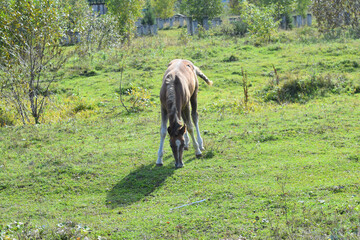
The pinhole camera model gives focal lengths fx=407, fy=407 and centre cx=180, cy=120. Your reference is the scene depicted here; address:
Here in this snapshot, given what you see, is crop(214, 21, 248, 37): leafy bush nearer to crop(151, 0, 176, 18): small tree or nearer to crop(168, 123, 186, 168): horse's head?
crop(168, 123, 186, 168): horse's head

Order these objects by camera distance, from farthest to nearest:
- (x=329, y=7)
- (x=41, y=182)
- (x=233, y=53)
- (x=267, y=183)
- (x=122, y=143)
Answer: (x=329, y=7), (x=233, y=53), (x=122, y=143), (x=41, y=182), (x=267, y=183)

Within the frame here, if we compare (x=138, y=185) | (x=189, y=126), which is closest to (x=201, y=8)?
(x=189, y=126)

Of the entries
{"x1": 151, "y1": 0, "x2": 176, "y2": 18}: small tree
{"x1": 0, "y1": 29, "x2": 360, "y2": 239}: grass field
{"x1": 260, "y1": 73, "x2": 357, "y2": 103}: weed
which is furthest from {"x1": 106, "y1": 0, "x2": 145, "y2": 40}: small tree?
{"x1": 151, "y1": 0, "x2": 176, "y2": 18}: small tree

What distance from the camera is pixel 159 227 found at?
261 inches

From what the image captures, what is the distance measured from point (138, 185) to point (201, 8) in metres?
30.3

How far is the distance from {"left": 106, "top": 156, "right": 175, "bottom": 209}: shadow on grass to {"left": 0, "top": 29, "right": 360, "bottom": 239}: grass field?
23mm

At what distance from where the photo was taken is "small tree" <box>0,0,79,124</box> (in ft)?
45.4

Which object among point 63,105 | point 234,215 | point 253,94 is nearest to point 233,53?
point 253,94

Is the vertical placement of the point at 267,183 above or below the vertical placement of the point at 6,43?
below

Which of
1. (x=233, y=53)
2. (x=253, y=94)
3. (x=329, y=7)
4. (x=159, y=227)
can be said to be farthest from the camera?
(x=329, y=7)

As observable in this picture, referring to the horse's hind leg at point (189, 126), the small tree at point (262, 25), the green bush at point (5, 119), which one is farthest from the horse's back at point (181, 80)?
the small tree at point (262, 25)

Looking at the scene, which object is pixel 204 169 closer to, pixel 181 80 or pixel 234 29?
pixel 181 80

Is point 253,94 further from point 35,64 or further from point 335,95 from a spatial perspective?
point 35,64

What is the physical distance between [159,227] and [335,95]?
10028 mm
